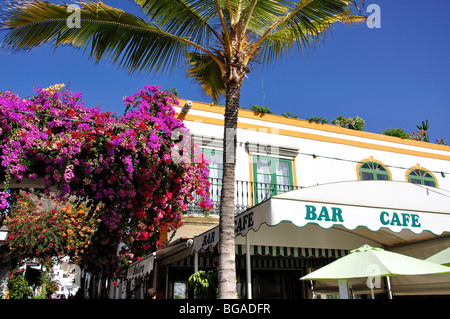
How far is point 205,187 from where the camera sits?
8555 millimetres

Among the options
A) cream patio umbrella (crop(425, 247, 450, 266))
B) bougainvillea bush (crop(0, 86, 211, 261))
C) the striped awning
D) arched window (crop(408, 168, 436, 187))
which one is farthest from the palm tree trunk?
arched window (crop(408, 168, 436, 187))

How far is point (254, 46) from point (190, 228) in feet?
18.7

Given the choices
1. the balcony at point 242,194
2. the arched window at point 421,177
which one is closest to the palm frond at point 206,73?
the balcony at point 242,194

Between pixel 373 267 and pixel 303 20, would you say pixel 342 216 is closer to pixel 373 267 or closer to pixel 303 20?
pixel 373 267

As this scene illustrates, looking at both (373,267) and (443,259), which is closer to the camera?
(373,267)

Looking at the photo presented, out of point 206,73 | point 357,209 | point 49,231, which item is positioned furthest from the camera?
point 49,231

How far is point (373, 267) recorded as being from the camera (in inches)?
204

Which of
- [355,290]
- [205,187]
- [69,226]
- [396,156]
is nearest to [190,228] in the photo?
[205,187]

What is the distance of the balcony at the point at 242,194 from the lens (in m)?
10.6

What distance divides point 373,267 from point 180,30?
5.10 m

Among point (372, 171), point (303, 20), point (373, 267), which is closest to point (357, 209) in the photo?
point (373, 267)

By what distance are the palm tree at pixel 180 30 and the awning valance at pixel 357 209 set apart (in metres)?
0.76

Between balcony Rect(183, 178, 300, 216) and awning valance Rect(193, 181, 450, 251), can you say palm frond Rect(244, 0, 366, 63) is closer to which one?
awning valance Rect(193, 181, 450, 251)
